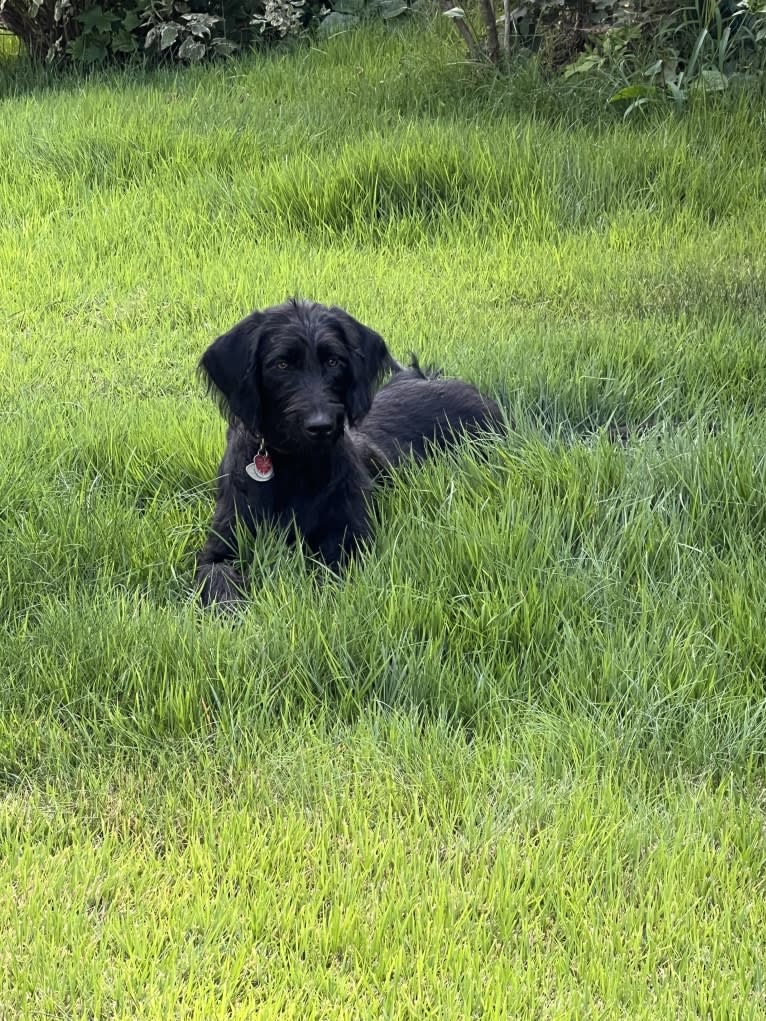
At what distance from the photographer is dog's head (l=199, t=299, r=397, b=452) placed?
13.4 feet

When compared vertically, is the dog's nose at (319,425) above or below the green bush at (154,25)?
below

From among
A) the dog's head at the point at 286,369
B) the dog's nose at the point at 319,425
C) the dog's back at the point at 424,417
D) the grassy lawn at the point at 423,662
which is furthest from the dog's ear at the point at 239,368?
the dog's back at the point at 424,417

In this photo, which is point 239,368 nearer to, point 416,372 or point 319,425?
point 319,425

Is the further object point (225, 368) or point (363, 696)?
point (225, 368)

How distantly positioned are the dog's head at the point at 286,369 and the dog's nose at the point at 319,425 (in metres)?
0.04

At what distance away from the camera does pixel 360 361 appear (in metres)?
4.33

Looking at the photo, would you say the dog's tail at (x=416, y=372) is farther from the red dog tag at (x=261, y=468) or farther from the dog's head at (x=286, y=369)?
the red dog tag at (x=261, y=468)

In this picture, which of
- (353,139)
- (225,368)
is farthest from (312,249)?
(225,368)

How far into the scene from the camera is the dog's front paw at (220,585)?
389 centimetres

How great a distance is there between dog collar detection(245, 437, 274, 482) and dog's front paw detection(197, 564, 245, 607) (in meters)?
0.35

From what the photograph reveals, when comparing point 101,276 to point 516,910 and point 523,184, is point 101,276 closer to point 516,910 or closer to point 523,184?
point 523,184

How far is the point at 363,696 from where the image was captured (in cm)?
344

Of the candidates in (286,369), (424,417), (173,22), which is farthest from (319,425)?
(173,22)

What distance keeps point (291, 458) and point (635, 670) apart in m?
1.50
